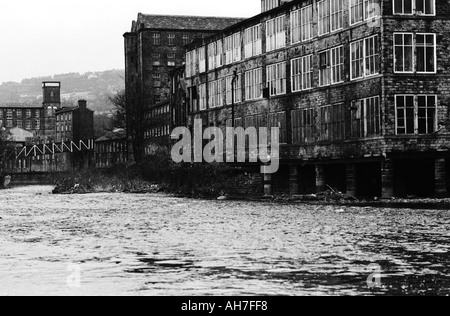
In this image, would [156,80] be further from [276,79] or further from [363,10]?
[363,10]

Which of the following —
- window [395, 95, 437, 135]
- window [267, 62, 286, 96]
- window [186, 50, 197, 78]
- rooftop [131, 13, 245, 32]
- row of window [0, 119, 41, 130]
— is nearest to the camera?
window [395, 95, 437, 135]

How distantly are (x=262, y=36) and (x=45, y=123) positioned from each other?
141m

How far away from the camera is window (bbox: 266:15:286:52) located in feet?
171

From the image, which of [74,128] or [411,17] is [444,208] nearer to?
[411,17]

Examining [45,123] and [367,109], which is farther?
[45,123]

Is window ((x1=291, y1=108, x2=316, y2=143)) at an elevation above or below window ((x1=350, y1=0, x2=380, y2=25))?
below

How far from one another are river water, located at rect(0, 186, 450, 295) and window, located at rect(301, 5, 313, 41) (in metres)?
23.4

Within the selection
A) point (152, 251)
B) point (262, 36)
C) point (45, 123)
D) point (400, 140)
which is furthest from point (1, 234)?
point (45, 123)

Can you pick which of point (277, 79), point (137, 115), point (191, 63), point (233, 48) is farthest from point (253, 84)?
point (137, 115)

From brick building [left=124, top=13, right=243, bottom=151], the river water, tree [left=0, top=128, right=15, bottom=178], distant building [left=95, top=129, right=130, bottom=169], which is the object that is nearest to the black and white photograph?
the river water

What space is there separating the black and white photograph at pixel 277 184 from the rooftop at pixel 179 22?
54.3 ft

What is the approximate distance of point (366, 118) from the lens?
42500 mm

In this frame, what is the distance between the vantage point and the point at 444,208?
101 feet

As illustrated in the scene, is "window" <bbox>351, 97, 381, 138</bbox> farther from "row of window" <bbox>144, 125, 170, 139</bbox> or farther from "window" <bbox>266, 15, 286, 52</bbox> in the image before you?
"row of window" <bbox>144, 125, 170, 139</bbox>
